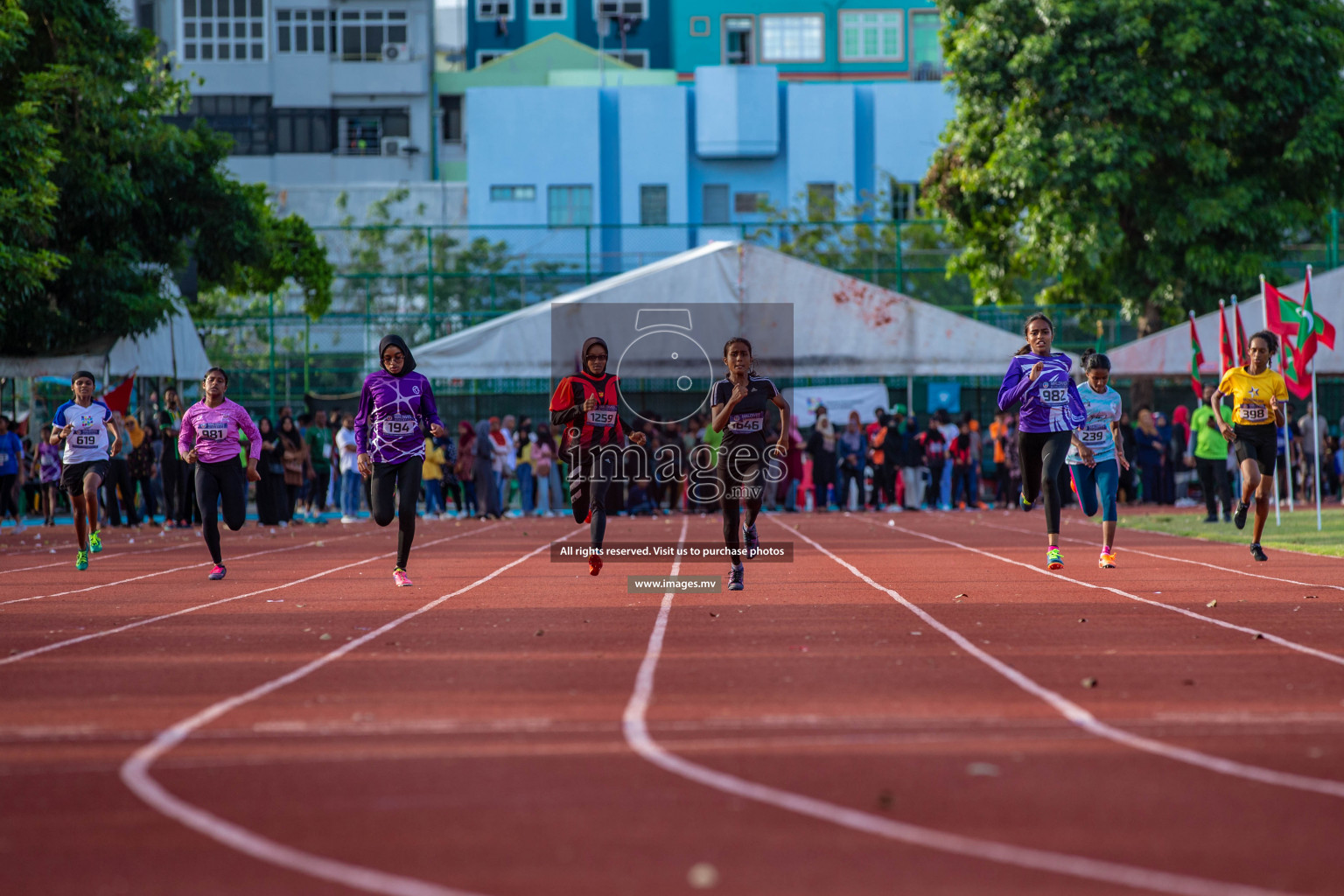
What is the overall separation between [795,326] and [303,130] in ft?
117

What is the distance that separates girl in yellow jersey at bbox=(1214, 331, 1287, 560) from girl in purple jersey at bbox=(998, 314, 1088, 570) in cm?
197

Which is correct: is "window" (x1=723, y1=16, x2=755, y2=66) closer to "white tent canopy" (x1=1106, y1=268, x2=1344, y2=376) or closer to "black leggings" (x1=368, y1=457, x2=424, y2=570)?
"white tent canopy" (x1=1106, y1=268, x2=1344, y2=376)

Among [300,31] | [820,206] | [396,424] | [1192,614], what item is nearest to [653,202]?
[820,206]

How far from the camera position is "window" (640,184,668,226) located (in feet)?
173

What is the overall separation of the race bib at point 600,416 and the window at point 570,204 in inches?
1606

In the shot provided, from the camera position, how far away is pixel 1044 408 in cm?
1319

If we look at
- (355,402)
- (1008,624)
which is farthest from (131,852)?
(355,402)

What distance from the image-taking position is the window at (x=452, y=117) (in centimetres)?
5834

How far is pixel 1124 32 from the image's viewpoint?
28016 millimetres

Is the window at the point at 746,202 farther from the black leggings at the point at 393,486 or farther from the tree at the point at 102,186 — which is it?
the black leggings at the point at 393,486

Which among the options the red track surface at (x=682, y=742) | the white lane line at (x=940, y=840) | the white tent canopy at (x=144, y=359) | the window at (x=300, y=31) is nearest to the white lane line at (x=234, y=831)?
the red track surface at (x=682, y=742)

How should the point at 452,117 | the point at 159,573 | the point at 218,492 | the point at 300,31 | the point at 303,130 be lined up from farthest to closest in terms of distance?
the point at 452,117 → the point at 300,31 → the point at 303,130 → the point at 159,573 → the point at 218,492

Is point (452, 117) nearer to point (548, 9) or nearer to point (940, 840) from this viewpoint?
point (548, 9)

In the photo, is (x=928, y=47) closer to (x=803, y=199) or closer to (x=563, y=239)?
(x=803, y=199)
